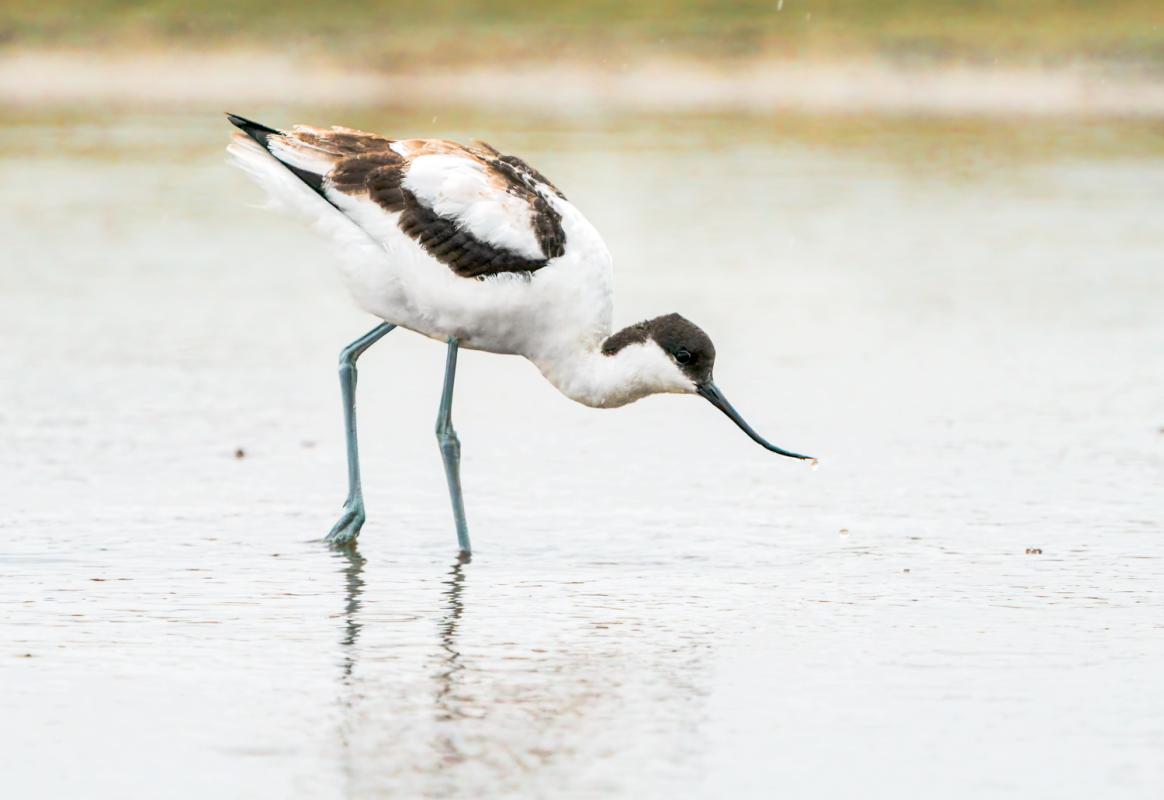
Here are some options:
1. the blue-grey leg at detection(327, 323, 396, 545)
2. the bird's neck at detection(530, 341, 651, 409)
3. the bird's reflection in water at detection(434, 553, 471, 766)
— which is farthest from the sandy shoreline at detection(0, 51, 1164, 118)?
the bird's reflection in water at detection(434, 553, 471, 766)

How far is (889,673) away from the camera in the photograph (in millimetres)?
5367

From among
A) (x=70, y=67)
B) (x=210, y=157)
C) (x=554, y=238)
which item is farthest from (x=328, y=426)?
(x=70, y=67)

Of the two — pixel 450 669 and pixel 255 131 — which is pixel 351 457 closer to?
pixel 255 131

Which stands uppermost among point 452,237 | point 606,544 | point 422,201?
point 422,201

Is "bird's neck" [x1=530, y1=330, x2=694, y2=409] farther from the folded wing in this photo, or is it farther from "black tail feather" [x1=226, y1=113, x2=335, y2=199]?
"black tail feather" [x1=226, y1=113, x2=335, y2=199]

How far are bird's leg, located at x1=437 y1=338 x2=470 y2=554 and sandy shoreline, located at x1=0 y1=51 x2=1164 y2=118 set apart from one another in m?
18.2

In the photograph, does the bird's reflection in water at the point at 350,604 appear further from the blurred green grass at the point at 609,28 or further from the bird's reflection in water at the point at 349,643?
the blurred green grass at the point at 609,28

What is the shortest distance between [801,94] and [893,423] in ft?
60.8

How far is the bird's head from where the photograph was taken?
6.69 metres

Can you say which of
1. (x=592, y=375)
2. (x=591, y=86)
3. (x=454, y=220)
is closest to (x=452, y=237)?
(x=454, y=220)

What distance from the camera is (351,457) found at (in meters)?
7.26

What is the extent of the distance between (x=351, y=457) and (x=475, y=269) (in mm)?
786

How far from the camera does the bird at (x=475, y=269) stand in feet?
22.4

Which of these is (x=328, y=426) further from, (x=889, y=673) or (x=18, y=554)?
(x=889, y=673)
